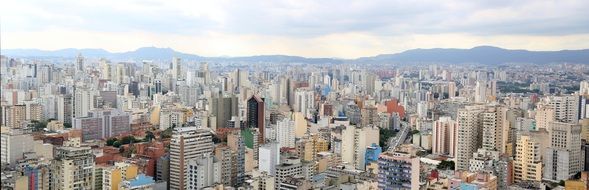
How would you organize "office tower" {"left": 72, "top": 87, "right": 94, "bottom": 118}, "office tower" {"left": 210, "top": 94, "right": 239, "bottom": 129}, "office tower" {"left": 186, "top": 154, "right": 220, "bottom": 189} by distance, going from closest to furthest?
"office tower" {"left": 186, "top": 154, "right": 220, "bottom": 189} → "office tower" {"left": 210, "top": 94, "right": 239, "bottom": 129} → "office tower" {"left": 72, "top": 87, "right": 94, "bottom": 118}

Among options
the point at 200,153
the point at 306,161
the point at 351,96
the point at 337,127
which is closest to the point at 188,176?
the point at 200,153

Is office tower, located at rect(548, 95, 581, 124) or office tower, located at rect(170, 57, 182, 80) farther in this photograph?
office tower, located at rect(170, 57, 182, 80)

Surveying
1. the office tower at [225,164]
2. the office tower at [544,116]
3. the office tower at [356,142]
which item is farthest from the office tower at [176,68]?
the office tower at [544,116]

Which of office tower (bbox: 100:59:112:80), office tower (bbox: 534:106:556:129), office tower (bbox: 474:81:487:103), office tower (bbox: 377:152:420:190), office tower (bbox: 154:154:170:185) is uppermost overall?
office tower (bbox: 100:59:112:80)

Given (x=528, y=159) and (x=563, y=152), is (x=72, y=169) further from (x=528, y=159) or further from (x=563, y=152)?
(x=563, y=152)

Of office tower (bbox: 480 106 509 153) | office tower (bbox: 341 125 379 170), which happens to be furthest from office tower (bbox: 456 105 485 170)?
office tower (bbox: 341 125 379 170)

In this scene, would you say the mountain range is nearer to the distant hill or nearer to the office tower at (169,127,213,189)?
the distant hill
